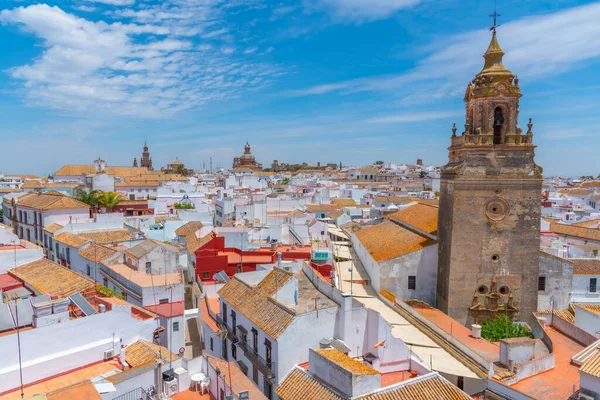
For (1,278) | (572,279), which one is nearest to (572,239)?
(572,279)

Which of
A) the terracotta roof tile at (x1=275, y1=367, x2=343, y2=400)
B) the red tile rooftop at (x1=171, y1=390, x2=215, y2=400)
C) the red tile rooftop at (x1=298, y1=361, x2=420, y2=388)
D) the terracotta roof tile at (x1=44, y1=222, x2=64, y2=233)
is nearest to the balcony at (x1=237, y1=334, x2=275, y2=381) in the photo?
the red tile rooftop at (x1=298, y1=361, x2=420, y2=388)

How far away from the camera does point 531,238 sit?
75.1 ft

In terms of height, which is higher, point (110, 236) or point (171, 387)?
point (110, 236)

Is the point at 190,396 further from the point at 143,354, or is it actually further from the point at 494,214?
the point at 494,214

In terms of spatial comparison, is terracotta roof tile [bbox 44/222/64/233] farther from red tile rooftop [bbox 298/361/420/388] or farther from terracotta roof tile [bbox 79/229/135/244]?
red tile rooftop [bbox 298/361/420/388]

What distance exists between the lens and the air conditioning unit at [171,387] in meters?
12.5

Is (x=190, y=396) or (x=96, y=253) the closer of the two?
(x=190, y=396)

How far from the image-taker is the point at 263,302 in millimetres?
17328

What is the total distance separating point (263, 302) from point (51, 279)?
417 inches

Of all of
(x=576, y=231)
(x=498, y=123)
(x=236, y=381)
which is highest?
(x=498, y=123)

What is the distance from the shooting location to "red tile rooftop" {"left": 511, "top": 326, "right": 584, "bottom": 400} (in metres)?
13.6

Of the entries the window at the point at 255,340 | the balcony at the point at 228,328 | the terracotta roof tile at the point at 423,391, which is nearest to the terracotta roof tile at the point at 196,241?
the balcony at the point at 228,328

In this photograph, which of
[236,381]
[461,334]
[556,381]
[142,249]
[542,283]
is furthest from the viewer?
[142,249]

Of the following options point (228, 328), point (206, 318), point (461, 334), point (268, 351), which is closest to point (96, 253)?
point (206, 318)
